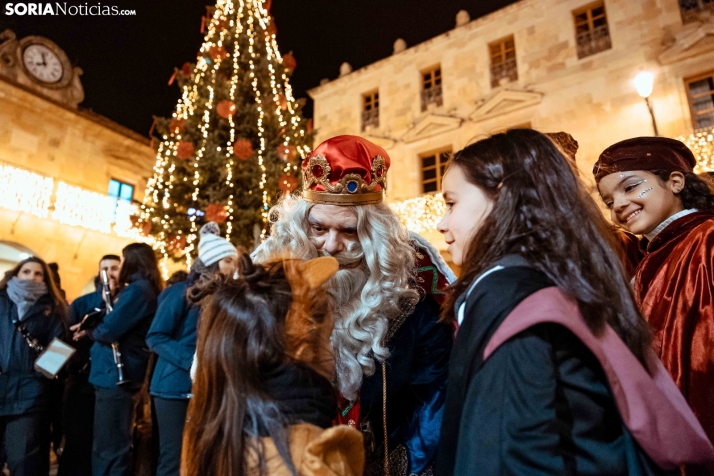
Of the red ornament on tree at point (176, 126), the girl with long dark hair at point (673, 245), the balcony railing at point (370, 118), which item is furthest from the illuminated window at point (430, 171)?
the girl with long dark hair at point (673, 245)

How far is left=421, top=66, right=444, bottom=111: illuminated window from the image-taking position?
14.1 m

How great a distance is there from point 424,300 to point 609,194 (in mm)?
1285

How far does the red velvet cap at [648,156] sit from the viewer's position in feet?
7.09

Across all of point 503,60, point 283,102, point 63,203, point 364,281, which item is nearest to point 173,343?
point 364,281

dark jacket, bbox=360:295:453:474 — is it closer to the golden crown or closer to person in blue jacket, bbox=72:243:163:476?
the golden crown

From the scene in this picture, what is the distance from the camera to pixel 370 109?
51.8 ft

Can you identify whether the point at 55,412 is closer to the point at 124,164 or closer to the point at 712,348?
the point at 712,348

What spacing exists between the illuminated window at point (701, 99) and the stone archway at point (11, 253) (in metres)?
18.2

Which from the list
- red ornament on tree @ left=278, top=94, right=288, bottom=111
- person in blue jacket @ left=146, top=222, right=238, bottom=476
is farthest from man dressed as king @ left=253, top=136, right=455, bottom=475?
red ornament on tree @ left=278, top=94, right=288, bottom=111

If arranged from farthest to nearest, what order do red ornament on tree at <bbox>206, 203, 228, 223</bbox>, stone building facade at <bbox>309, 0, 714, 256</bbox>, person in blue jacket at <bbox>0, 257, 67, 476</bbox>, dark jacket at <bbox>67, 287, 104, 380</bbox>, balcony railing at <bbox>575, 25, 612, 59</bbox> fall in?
balcony railing at <bbox>575, 25, 612, 59</bbox>, stone building facade at <bbox>309, 0, 714, 256</bbox>, red ornament on tree at <bbox>206, 203, 228, 223</bbox>, dark jacket at <bbox>67, 287, 104, 380</bbox>, person in blue jacket at <bbox>0, 257, 67, 476</bbox>

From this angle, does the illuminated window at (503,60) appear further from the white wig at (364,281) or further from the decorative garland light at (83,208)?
the decorative garland light at (83,208)

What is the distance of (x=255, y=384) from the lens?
112 centimetres

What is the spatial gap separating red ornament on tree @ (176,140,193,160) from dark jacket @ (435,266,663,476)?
8.38 metres

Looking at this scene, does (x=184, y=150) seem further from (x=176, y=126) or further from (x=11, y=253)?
(x=11, y=253)
